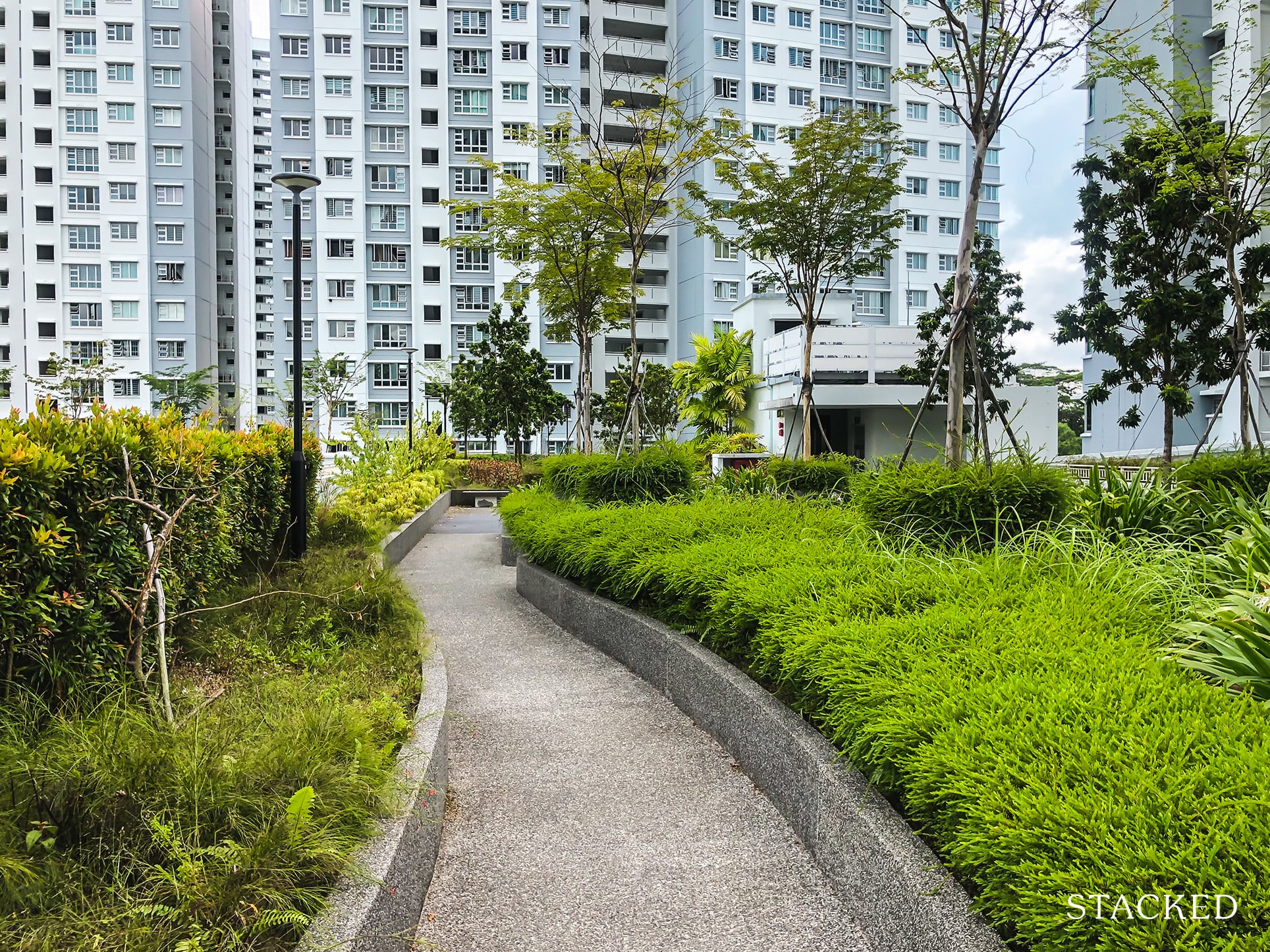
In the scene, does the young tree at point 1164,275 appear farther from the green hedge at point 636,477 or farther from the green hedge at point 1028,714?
the green hedge at point 1028,714

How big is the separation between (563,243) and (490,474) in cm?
1218

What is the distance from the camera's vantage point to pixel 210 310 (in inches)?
2387

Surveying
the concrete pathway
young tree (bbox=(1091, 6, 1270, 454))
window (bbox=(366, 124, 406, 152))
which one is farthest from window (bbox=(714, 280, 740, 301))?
the concrete pathway

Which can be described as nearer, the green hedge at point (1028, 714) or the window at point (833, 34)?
the green hedge at point (1028, 714)

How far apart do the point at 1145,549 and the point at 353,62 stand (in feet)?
192

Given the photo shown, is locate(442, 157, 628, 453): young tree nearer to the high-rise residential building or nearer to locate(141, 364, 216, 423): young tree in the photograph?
the high-rise residential building

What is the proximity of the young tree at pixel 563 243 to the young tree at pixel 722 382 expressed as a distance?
15.6 meters

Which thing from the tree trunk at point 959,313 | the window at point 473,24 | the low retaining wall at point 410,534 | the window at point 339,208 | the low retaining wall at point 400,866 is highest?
the window at point 473,24

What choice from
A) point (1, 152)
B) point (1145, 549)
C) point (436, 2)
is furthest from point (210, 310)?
point (1145, 549)

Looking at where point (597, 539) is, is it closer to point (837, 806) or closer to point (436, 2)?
point (837, 806)

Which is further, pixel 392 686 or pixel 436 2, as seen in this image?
pixel 436 2

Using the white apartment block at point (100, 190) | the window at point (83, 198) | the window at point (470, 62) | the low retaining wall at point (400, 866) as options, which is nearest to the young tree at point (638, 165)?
the low retaining wall at point (400, 866)

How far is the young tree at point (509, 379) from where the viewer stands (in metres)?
31.7

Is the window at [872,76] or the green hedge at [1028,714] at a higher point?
the window at [872,76]
